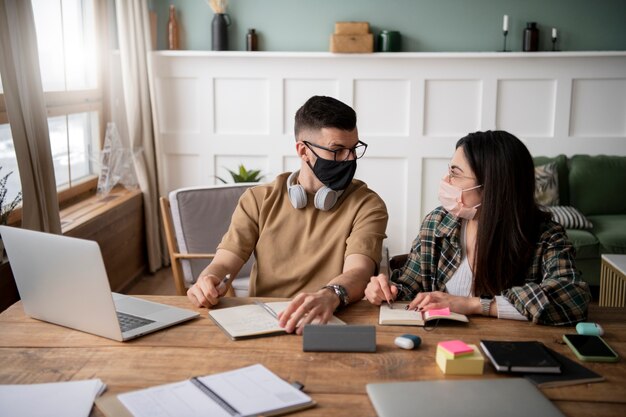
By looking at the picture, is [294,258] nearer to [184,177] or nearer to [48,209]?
[48,209]

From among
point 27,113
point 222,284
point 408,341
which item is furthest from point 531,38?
point 408,341

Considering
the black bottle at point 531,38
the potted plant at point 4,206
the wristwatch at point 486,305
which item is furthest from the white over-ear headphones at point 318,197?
the black bottle at point 531,38

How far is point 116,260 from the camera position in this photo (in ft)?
14.2

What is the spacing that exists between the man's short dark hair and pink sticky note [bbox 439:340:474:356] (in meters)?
1.00

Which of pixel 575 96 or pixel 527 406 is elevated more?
pixel 575 96

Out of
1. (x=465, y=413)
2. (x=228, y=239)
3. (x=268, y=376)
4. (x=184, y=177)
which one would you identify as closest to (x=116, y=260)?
(x=184, y=177)

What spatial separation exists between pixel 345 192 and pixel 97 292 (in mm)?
991

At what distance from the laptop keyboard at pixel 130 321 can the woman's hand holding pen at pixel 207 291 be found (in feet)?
0.60

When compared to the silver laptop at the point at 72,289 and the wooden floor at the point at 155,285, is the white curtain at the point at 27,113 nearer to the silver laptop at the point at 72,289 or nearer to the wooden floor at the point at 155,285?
the wooden floor at the point at 155,285

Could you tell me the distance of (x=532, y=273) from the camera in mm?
2049

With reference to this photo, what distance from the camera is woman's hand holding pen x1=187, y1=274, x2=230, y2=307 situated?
1.95 metres

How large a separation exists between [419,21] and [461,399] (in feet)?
13.0

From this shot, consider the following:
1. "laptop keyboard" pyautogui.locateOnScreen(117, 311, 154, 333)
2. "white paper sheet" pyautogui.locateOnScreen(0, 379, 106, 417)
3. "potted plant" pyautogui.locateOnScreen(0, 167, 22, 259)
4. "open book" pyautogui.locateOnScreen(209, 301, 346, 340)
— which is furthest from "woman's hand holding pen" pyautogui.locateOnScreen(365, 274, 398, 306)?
"potted plant" pyautogui.locateOnScreen(0, 167, 22, 259)

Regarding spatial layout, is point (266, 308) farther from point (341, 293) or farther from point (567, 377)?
point (567, 377)
